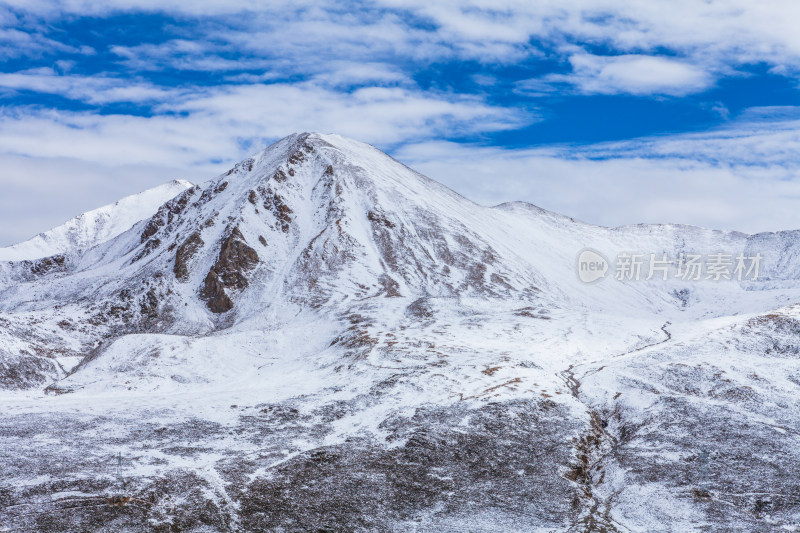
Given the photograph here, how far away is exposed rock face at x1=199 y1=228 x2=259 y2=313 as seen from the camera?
13050cm

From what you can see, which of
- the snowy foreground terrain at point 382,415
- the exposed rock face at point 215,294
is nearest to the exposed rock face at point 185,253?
the snowy foreground terrain at point 382,415

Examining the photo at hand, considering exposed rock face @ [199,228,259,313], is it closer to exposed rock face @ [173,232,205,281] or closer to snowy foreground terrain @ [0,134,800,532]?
snowy foreground terrain @ [0,134,800,532]

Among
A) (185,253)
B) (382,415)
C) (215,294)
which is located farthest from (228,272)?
(382,415)

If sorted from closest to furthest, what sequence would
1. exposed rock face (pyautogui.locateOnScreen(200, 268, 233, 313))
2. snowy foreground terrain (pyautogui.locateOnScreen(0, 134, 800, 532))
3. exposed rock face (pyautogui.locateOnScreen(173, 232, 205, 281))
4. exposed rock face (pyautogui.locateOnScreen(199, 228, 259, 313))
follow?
snowy foreground terrain (pyautogui.locateOnScreen(0, 134, 800, 532)) < exposed rock face (pyautogui.locateOnScreen(200, 268, 233, 313)) < exposed rock face (pyautogui.locateOnScreen(199, 228, 259, 313)) < exposed rock face (pyautogui.locateOnScreen(173, 232, 205, 281))

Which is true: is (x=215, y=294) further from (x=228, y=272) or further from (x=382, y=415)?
(x=382, y=415)

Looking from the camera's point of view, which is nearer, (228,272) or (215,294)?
(215,294)

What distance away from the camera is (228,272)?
136m

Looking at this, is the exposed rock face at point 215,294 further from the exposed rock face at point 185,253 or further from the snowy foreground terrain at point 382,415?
the exposed rock face at point 185,253

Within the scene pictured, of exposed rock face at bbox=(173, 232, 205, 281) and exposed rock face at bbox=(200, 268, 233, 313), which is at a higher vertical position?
exposed rock face at bbox=(173, 232, 205, 281)

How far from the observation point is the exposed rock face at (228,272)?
130500 mm

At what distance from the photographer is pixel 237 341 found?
282 ft

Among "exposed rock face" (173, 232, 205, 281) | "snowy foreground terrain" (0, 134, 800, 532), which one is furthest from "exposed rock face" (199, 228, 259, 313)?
"exposed rock face" (173, 232, 205, 281)

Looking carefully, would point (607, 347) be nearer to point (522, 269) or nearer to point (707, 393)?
point (707, 393)

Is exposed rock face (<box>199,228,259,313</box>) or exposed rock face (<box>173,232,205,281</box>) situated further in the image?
exposed rock face (<box>173,232,205,281</box>)
